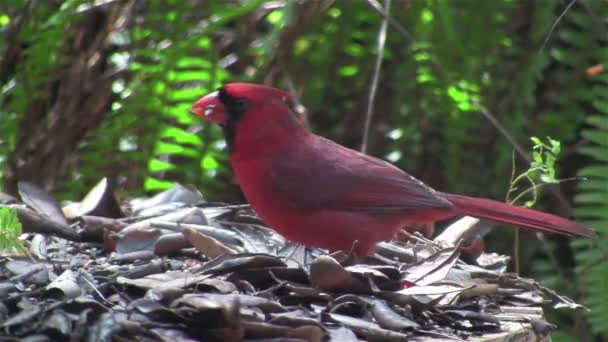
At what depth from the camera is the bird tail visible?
102 inches

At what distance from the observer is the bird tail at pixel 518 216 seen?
2.59 m

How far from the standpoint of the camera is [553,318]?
396 cm

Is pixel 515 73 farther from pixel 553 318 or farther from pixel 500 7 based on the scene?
pixel 553 318

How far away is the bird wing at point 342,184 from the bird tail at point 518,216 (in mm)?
48

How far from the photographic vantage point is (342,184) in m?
2.77

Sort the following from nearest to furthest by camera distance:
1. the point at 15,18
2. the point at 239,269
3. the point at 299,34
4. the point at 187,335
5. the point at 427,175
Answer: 1. the point at 187,335
2. the point at 239,269
3. the point at 15,18
4. the point at 299,34
5. the point at 427,175

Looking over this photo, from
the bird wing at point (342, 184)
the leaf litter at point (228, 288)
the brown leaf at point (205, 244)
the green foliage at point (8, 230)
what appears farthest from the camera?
the bird wing at point (342, 184)

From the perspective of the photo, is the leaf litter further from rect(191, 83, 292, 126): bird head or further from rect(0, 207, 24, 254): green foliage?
rect(191, 83, 292, 126): bird head

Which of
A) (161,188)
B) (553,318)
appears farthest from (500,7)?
(161,188)

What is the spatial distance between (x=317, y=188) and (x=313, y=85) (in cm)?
168

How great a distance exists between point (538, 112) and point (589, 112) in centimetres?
19

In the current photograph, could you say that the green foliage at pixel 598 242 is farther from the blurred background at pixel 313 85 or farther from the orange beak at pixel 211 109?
the orange beak at pixel 211 109

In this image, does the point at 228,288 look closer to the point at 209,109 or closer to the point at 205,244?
the point at 205,244

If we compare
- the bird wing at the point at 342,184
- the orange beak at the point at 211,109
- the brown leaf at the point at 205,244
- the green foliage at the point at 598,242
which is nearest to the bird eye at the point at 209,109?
the orange beak at the point at 211,109
